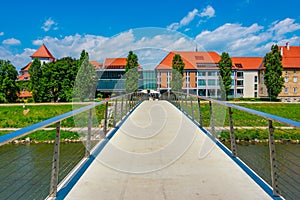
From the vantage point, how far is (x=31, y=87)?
45.7 m

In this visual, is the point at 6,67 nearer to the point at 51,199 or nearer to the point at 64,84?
the point at 64,84

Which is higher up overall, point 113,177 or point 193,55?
point 193,55

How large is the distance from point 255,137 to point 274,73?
29.8 m

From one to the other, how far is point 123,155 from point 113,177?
3.30 ft

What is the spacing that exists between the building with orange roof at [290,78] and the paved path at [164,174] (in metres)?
51.6

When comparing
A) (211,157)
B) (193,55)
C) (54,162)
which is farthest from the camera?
(193,55)

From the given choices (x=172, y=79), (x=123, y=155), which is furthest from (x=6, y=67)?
(x=123, y=155)

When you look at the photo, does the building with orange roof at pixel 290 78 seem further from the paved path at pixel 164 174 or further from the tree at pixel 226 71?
the paved path at pixel 164 174

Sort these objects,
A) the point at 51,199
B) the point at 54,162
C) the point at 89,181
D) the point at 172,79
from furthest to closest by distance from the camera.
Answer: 1. the point at 172,79
2. the point at 89,181
3. the point at 54,162
4. the point at 51,199

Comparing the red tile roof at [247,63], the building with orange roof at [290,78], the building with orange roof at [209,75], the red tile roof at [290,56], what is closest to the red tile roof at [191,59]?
the building with orange roof at [209,75]

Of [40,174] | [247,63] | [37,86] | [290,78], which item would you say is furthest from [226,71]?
[40,174]

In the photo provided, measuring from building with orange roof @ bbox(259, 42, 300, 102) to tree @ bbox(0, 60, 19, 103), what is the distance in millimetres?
44391

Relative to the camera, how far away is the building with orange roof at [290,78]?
52562 millimetres

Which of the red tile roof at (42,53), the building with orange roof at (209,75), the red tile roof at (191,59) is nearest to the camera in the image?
the building with orange roof at (209,75)
